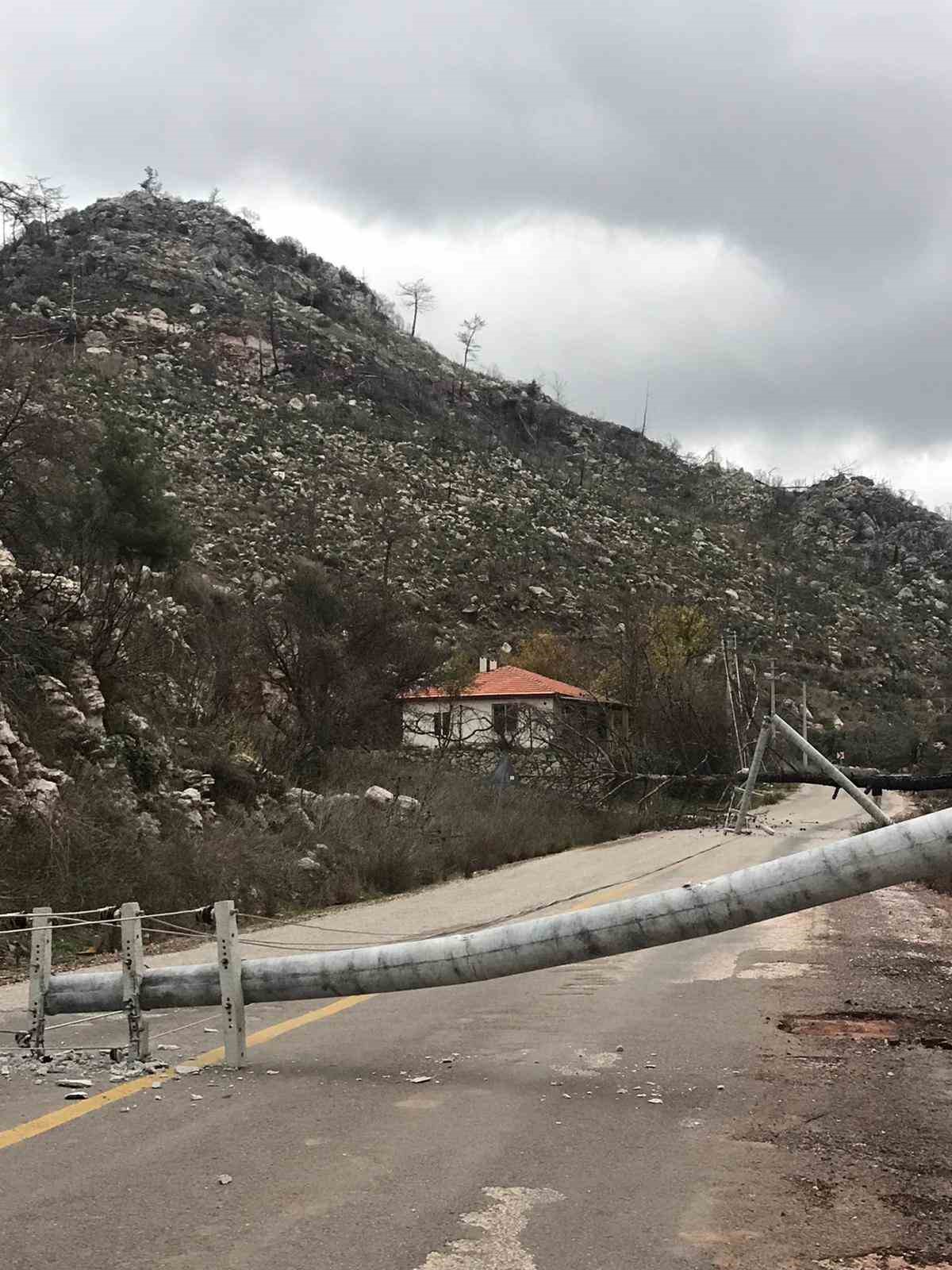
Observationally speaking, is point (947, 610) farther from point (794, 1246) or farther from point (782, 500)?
point (794, 1246)

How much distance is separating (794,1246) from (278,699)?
27.3 m

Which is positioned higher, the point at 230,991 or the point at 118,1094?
the point at 230,991

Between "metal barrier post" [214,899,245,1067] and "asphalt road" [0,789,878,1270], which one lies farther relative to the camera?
"metal barrier post" [214,899,245,1067]

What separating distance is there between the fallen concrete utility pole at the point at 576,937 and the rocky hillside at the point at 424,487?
72.6ft

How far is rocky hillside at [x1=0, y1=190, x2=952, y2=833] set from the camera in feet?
191

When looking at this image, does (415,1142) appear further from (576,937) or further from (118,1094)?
(118,1094)

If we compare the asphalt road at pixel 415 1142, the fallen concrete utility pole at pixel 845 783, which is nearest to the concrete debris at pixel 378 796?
the fallen concrete utility pole at pixel 845 783

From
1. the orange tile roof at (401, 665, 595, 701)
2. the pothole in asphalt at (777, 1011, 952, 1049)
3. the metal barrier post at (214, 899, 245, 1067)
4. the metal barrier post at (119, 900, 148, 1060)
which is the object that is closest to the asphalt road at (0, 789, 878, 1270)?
the metal barrier post at (214, 899, 245, 1067)

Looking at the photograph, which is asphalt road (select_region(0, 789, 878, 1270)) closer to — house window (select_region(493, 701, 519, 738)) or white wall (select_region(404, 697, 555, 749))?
white wall (select_region(404, 697, 555, 749))

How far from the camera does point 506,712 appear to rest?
1389 inches

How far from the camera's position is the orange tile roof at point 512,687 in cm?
4466

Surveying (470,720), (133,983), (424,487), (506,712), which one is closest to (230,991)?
(133,983)

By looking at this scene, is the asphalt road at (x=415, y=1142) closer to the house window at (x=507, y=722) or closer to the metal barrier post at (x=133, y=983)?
the metal barrier post at (x=133, y=983)

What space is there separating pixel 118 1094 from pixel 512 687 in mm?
41313
